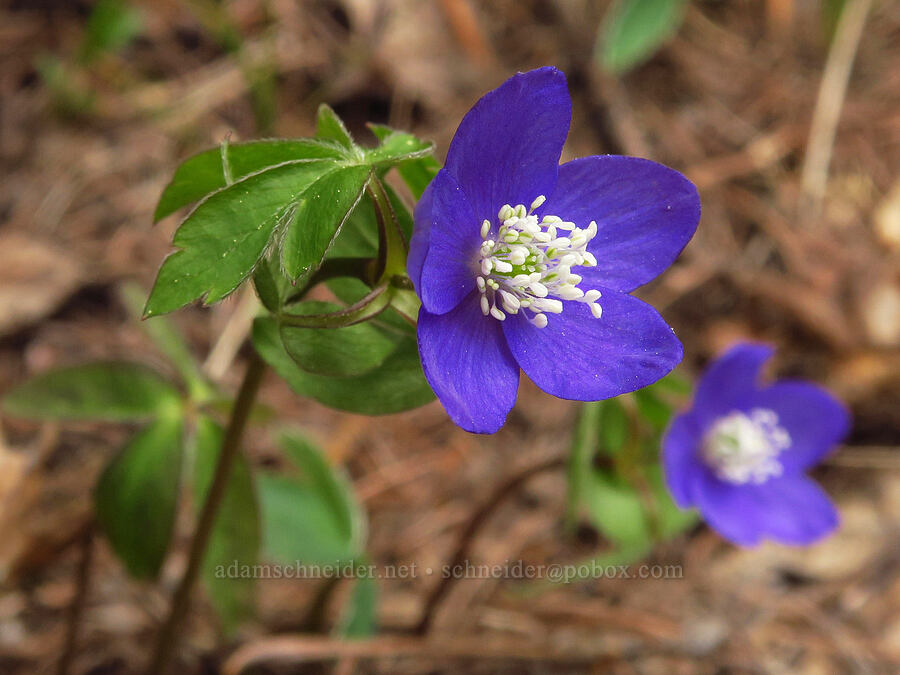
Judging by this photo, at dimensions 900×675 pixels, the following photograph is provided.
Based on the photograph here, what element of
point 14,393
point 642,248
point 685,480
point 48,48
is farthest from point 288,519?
point 48,48

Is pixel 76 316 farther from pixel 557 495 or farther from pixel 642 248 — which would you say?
pixel 642 248

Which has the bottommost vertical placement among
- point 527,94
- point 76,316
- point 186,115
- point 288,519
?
point 288,519

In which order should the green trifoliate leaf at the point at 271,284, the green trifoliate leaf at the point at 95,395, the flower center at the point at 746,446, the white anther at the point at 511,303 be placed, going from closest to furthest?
1. the green trifoliate leaf at the point at 271,284
2. the white anther at the point at 511,303
3. the green trifoliate leaf at the point at 95,395
4. the flower center at the point at 746,446

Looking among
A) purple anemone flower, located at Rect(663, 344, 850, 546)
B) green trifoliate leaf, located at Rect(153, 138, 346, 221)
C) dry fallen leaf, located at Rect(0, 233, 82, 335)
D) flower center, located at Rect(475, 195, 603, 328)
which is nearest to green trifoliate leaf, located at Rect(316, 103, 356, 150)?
green trifoliate leaf, located at Rect(153, 138, 346, 221)

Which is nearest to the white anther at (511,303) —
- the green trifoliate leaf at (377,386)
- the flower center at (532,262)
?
the flower center at (532,262)

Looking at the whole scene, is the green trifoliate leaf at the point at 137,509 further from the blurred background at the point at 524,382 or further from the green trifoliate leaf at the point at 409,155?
the green trifoliate leaf at the point at 409,155
